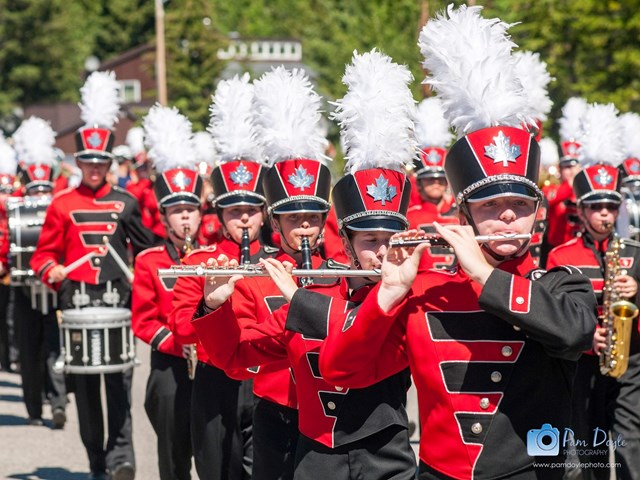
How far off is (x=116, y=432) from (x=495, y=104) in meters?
5.92

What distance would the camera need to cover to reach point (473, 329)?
4.76m

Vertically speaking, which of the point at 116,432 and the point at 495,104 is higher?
the point at 495,104

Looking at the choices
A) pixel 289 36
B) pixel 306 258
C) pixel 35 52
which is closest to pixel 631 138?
pixel 306 258

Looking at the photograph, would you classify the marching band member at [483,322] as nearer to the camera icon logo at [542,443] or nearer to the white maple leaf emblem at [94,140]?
the camera icon logo at [542,443]

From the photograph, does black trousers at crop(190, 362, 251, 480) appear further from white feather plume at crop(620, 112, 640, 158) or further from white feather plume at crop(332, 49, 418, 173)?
white feather plume at crop(620, 112, 640, 158)

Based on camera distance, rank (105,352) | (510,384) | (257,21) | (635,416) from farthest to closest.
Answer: (257,21) → (105,352) → (635,416) → (510,384)

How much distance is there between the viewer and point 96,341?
9914 mm

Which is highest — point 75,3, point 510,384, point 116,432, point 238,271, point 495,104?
point 75,3

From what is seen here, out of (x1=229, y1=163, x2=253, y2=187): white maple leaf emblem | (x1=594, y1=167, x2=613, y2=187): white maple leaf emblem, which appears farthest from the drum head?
(x1=594, y1=167, x2=613, y2=187): white maple leaf emblem

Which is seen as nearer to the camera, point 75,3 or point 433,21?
point 433,21

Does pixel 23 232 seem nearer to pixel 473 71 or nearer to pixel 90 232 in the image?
pixel 90 232

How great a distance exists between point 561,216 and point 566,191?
0.53 m

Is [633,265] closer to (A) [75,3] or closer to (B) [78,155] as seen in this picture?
(B) [78,155]

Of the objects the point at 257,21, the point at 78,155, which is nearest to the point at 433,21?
the point at 78,155
